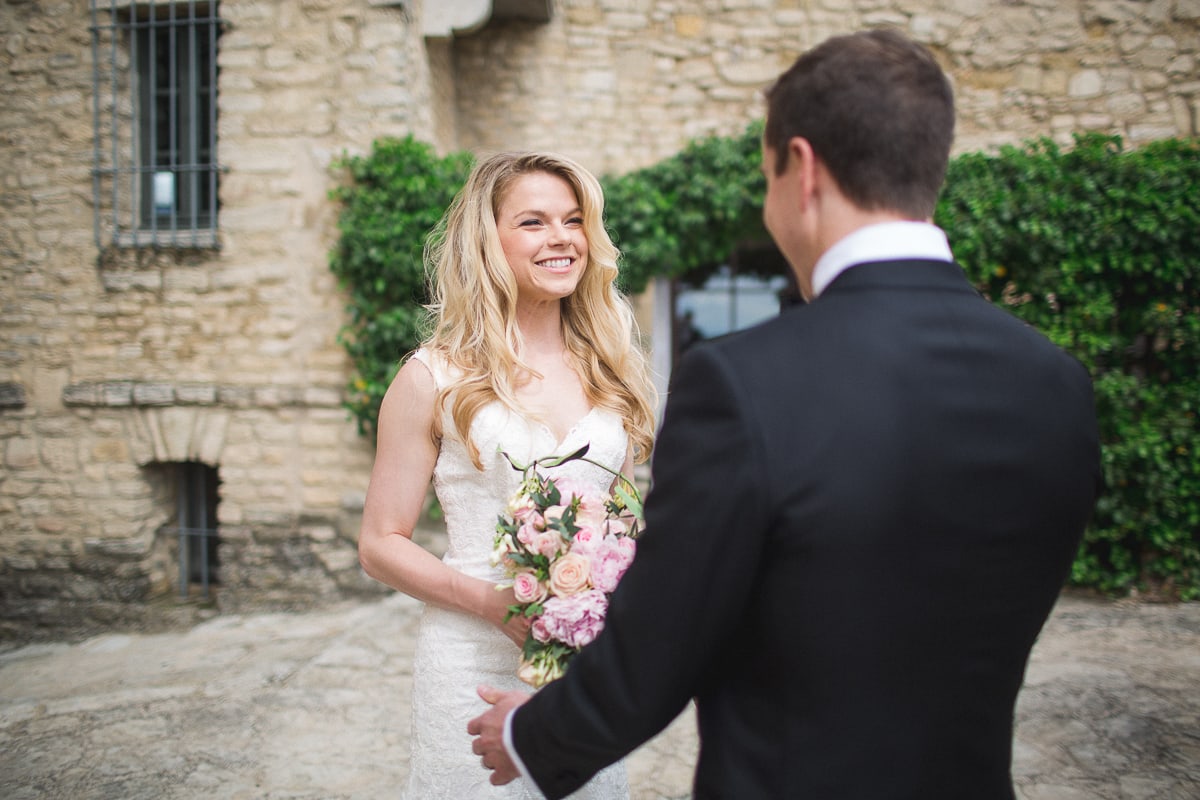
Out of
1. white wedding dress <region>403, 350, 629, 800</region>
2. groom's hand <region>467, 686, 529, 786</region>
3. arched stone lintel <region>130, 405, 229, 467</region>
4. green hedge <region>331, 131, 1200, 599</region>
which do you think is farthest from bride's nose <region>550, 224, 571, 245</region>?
arched stone lintel <region>130, 405, 229, 467</region>

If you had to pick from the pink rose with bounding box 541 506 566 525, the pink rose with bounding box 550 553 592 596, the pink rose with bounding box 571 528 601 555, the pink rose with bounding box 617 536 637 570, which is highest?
the pink rose with bounding box 541 506 566 525

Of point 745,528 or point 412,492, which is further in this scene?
point 412,492

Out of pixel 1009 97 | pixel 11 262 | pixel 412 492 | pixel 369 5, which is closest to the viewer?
pixel 412 492

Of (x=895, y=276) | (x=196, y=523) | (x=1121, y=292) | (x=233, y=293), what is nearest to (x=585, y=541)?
(x=895, y=276)

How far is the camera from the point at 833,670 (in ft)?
3.42

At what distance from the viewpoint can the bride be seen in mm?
1912

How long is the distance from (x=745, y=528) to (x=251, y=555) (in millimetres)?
5499

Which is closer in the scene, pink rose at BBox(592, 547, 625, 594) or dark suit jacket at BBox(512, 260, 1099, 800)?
dark suit jacket at BBox(512, 260, 1099, 800)

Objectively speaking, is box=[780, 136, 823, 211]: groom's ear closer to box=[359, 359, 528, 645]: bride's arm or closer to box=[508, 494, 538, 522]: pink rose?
box=[508, 494, 538, 522]: pink rose

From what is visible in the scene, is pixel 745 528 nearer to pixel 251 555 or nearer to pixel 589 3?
pixel 251 555

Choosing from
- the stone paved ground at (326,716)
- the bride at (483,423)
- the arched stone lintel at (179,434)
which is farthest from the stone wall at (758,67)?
the bride at (483,423)

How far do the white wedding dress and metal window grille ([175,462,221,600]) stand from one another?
483cm

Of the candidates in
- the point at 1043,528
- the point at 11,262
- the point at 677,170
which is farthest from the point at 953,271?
the point at 11,262

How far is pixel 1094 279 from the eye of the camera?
212 inches
